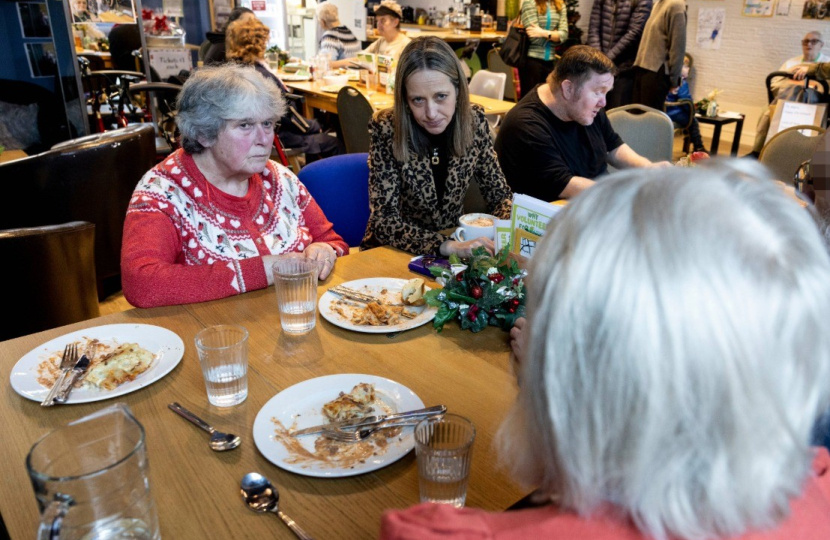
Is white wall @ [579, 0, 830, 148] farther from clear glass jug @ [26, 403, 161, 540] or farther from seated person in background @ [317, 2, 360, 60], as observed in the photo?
clear glass jug @ [26, 403, 161, 540]

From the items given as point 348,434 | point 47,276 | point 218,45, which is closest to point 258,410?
point 348,434

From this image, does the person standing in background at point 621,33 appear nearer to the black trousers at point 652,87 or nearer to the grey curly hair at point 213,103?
the black trousers at point 652,87

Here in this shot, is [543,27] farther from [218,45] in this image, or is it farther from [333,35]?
[218,45]

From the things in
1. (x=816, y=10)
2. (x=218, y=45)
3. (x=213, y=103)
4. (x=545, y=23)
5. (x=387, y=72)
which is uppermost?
(x=816, y=10)

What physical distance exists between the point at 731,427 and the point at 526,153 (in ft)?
8.09

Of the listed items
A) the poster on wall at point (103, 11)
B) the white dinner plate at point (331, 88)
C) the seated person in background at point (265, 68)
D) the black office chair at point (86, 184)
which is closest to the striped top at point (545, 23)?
the white dinner plate at point (331, 88)

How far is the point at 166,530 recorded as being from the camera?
90 centimetres

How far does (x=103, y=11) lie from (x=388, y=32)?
2.64 m

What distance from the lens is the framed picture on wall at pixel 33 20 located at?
412cm

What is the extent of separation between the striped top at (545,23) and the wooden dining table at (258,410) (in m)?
5.89

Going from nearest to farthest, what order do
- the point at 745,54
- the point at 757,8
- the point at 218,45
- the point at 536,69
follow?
1. the point at 218,45
2. the point at 536,69
3. the point at 757,8
4. the point at 745,54

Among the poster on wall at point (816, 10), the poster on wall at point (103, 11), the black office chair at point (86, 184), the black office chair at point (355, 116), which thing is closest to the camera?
Result: the black office chair at point (86, 184)

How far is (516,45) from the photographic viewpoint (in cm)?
685

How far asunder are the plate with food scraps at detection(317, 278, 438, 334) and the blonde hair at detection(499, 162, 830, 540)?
0.91m
